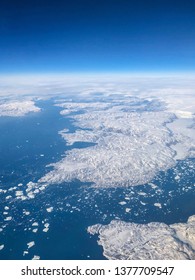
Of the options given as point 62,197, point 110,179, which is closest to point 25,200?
point 62,197

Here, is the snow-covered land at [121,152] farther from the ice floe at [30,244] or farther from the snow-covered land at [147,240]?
the ice floe at [30,244]

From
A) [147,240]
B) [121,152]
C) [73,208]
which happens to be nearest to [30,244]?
[73,208]

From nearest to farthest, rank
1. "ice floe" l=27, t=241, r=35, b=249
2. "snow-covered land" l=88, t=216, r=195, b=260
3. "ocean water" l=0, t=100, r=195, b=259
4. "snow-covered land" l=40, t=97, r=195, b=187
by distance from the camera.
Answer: "snow-covered land" l=88, t=216, r=195, b=260
"ice floe" l=27, t=241, r=35, b=249
"ocean water" l=0, t=100, r=195, b=259
"snow-covered land" l=40, t=97, r=195, b=187

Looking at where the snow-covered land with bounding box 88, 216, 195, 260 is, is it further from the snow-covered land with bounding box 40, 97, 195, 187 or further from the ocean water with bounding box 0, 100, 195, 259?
the snow-covered land with bounding box 40, 97, 195, 187

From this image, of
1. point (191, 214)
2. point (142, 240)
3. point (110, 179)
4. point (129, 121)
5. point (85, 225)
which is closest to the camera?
point (142, 240)

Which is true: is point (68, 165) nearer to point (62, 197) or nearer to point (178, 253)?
point (62, 197)

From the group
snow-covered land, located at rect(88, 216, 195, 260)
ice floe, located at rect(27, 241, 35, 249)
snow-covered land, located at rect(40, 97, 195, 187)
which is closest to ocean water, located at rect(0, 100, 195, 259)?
ice floe, located at rect(27, 241, 35, 249)

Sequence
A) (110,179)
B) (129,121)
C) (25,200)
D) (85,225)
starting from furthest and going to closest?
1. (129,121)
2. (110,179)
3. (25,200)
4. (85,225)
